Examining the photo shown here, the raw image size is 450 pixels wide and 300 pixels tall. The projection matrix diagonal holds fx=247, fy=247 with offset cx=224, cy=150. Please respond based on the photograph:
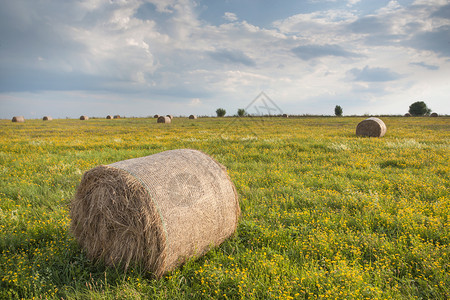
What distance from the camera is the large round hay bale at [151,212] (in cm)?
371

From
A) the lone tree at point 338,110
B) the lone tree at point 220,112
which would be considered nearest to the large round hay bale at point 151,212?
the lone tree at point 220,112

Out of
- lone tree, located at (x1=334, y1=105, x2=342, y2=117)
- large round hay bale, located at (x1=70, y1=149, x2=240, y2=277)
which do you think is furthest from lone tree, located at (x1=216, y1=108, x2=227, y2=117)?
large round hay bale, located at (x1=70, y1=149, x2=240, y2=277)

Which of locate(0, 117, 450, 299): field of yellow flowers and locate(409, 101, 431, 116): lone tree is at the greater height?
locate(409, 101, 431, 116): lone tree

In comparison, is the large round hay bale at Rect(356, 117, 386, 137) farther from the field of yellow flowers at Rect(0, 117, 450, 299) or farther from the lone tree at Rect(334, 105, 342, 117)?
the lone tree at Rect(334, 105, 342, 117)

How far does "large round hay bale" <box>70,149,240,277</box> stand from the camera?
3711 mm

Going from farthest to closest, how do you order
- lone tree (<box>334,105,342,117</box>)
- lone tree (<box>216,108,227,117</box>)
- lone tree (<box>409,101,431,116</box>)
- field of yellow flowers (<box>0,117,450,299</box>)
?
1. lone tree (<box>216,108,227,117</box>)
2. lone tree (<box>334,105,342,117</box>)
3. lone tree (<box>409,101,431,116</box>)
4. field of yellow flowers (<box>0,117,450,299</box>)

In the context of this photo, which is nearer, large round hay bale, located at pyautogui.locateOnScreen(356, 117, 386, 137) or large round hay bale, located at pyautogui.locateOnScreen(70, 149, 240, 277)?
large round hay bale, located at pyautogui.locateOnScreen(70, 149, 240, 277)

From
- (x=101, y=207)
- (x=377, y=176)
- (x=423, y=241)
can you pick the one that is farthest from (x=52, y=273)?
(x=377, y=176)

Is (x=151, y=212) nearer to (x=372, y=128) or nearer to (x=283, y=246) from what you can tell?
(x=283, y=246)

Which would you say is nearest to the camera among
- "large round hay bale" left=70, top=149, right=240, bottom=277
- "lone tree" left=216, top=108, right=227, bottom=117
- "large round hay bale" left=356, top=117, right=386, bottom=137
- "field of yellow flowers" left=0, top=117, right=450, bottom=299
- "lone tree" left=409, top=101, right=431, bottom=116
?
"field of yellow flowers" left=0, top=117, right=450, bottom=299

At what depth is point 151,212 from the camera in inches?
144

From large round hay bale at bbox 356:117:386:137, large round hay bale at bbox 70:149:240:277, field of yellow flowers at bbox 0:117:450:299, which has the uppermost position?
large round hay bale at bbox 356:117:386:137

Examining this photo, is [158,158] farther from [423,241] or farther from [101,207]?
[423,241]

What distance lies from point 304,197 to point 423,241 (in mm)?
2511
